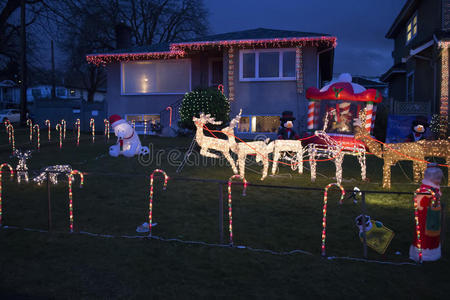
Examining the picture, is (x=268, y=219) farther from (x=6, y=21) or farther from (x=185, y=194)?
(x=6, y=21)

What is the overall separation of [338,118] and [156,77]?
1408cm

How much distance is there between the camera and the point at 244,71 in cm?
1927

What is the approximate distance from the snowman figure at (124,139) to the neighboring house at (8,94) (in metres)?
37.9

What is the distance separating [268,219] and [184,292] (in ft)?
9.39

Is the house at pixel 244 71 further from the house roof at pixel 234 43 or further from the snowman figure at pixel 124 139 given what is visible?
the snowman figure at pixel 124 139

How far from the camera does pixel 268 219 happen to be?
6504 mm

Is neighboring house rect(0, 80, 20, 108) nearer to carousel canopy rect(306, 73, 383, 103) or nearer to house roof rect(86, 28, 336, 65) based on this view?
house roof rect(86, 28, 336, 65)

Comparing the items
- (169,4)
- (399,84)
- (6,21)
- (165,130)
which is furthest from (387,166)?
(169,4)

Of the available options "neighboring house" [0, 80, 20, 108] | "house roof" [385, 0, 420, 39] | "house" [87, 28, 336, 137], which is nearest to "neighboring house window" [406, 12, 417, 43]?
"house roof" [385, 0, 420, 39]

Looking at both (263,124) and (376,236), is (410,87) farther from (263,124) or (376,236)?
(376,236)

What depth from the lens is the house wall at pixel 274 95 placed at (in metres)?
18.5

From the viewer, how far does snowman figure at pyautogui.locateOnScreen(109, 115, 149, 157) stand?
12.7 metres

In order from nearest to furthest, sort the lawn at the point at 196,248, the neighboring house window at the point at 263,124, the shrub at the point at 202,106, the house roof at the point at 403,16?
the lawn at the point at 196,248, the shrub at the point at 202,106, the neighboring house window at the point at 263,124, the house roof at the point at 403,16

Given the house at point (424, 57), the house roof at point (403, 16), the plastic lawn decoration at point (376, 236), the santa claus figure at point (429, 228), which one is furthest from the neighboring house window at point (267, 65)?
the santa claus figure at point (429, 228)
